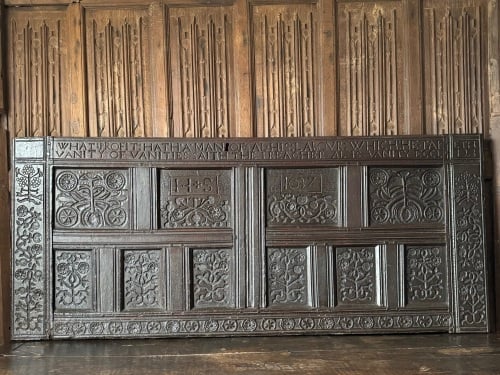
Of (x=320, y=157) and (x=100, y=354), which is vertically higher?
(x=320, y=157)

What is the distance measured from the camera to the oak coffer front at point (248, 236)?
13.5ft

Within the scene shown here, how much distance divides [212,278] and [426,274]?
1399 mm

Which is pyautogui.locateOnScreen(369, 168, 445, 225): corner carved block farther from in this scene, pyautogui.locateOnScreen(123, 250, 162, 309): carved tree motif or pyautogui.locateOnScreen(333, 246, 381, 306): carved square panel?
pyautogui.locateOnScreen(123, 250, 162, 309): carved tree motif

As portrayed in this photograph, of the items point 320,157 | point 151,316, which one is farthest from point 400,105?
point 151,316

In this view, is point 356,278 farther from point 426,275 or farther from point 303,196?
point 303,196

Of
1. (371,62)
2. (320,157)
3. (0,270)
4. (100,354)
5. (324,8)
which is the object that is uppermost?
(324,8)

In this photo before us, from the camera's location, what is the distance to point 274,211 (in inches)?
165

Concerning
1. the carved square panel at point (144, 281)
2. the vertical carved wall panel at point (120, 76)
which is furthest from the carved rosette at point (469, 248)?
the vertical carved wall panel at point (120, 76)

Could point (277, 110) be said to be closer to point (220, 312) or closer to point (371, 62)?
point (371, 62)

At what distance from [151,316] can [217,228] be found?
0.70 m

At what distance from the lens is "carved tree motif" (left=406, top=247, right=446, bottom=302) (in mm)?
4188

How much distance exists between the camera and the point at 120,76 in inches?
169

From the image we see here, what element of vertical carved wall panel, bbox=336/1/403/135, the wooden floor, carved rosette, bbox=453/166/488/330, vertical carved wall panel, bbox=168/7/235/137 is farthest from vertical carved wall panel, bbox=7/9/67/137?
carved rosette, bbox=453/166/488/330

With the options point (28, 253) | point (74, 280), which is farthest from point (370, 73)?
point (28, 253)
